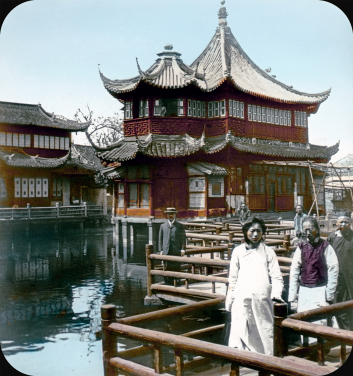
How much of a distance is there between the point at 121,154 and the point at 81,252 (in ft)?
15.6

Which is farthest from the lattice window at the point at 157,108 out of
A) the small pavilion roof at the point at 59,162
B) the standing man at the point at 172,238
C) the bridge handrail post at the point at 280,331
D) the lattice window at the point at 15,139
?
the bridge handrail post at the point at 280,331

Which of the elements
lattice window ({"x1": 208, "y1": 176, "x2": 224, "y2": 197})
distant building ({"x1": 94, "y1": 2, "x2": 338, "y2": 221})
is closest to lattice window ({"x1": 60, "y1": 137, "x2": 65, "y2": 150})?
distant building ({"x1": 94, "y1": 2, "x2": 338, "y2": 221})

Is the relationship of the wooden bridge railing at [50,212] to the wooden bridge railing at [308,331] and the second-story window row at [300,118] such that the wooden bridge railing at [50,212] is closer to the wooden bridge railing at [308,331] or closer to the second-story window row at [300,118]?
the second-story window row at [300,118]

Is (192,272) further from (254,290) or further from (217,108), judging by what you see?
(217,108)

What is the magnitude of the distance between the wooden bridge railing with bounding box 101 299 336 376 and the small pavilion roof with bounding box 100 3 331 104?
16052 mm

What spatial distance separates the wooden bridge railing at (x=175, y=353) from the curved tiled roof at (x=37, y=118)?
26346mm

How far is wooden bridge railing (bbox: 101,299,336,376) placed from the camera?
3215 mm

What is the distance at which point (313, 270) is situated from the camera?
522cm

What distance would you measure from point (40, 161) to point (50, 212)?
389cm

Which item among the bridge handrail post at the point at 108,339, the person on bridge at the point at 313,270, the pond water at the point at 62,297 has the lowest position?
the pond water at the point at 62,297

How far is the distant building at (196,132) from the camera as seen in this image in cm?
1908

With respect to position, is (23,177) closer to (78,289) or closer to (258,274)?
(78,289)

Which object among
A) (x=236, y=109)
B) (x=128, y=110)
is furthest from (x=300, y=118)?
(x=128, y=110)

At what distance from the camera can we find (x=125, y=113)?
21344 mm
